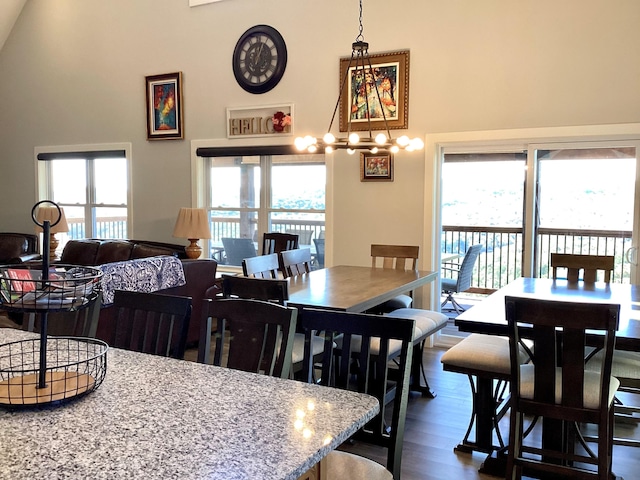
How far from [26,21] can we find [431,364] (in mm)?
6800

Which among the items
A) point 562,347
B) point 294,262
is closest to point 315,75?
point 294,262

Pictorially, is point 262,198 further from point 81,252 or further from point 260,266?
point 260,266

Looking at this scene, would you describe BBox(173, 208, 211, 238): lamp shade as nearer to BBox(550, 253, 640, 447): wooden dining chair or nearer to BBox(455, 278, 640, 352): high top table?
BBox(455, 278, 640, 352): high top table

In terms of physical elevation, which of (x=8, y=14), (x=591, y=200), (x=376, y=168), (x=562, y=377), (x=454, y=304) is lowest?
(x=454, y=304)

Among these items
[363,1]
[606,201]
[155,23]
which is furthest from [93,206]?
[606,201]

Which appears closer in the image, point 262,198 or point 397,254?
point 397,254

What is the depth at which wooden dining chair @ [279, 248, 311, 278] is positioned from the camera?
175 inches

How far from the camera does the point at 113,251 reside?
20.8 feet

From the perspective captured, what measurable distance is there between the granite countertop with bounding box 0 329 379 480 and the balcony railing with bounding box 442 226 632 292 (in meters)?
4.22

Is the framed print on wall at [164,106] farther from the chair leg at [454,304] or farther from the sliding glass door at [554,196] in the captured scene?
the chair leg at [454,304]

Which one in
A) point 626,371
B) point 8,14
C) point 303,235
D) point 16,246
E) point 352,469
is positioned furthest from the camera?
point 8,14

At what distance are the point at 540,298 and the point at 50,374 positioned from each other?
2.58 metres

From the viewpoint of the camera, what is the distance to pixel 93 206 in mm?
7539

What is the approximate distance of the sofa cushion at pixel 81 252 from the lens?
255 inches
